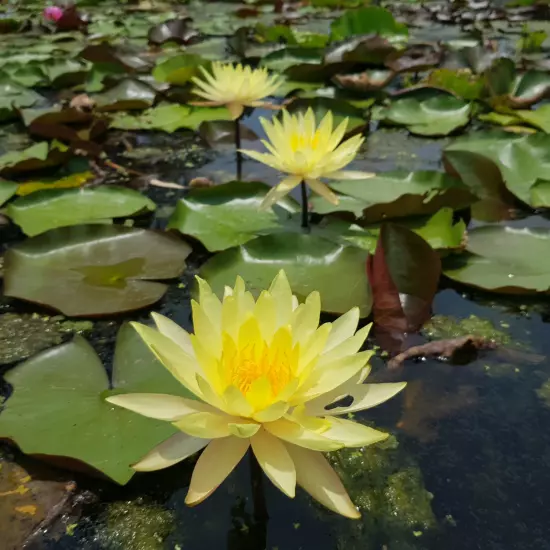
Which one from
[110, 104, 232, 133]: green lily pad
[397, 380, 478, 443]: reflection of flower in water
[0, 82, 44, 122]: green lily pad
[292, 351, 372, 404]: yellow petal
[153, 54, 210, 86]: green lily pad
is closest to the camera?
[292, 351, 372, 404]: yellow petal

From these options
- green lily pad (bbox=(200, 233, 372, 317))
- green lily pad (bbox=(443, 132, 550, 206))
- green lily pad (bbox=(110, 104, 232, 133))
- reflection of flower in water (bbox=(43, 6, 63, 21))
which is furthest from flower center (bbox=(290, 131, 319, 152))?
reflection of flower in water (bbox=(43, 6, 63, 21))

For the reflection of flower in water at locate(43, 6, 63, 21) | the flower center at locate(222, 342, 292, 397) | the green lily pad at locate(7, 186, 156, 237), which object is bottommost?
the reflection of flower in water at locate(43, 6, 63, 21)

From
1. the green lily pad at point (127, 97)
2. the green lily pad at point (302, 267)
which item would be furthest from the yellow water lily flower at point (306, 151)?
the green lily pad at point (127, 97)

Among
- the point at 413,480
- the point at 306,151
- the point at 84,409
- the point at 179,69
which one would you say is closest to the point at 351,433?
the point at 413,480

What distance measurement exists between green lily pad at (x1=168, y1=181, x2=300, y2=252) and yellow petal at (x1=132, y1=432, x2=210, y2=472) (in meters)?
0.98

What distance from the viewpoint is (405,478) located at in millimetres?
1074

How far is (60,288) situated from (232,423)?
98cm

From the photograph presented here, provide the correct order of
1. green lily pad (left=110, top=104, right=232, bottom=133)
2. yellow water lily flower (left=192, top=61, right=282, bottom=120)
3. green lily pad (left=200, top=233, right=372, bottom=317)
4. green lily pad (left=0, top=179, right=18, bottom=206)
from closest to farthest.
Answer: green lily pad (left=200, top=233, right=372, bottom=317) < green lily pad (left=0, top=179, right=18, bottom=206) < yellow water lily flower (left=192, top=61, right=282, bottom=120) < green lily pad (left=110, top=104, right=232, bottom=133)

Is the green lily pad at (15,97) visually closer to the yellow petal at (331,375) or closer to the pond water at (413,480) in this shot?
the pond water at (413,480)

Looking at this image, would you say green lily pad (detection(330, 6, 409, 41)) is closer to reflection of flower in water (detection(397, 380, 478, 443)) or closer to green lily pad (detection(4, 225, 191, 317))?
green lily pad (detection(4, 225, 191, 317))

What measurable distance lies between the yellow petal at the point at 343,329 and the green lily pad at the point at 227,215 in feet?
2.83

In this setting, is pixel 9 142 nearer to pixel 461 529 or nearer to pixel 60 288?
pixel 60 288

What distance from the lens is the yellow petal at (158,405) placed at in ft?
2.84

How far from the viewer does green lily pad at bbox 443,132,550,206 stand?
2086 mm
